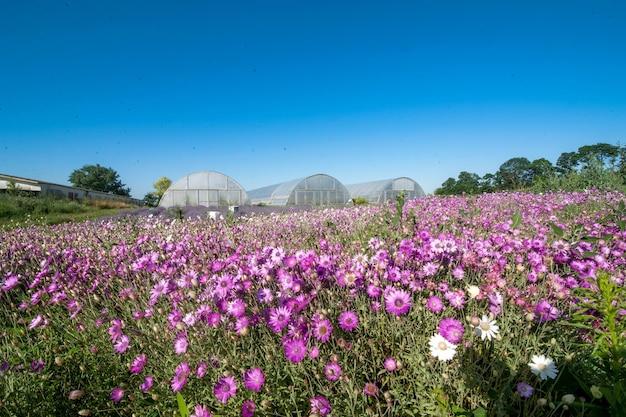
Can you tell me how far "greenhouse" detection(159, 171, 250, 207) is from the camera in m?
23.3

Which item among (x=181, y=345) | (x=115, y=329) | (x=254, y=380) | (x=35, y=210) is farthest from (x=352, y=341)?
(x=35, y=210)

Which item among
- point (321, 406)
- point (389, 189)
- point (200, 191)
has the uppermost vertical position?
point (200, 191)

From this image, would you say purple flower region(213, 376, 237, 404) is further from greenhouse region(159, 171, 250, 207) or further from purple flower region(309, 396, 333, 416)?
greenhouse region(159, 171, 250, 207)

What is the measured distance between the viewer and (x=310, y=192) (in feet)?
78.5

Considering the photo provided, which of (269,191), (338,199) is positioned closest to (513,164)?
(338,199)

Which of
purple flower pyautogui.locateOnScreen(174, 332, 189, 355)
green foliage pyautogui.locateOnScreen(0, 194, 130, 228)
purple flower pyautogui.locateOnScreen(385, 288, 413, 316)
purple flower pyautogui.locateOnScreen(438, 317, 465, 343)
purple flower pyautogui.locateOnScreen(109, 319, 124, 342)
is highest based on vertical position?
green foliage pyautogui.locateOnScreen(0, 194, 130, 228)

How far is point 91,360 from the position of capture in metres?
1.99

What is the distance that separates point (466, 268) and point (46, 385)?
8.41 ft

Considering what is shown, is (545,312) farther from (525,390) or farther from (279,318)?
(279,318)

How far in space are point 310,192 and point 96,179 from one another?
64.9 metres

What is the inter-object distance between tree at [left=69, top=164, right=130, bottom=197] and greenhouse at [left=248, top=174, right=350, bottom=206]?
196ft

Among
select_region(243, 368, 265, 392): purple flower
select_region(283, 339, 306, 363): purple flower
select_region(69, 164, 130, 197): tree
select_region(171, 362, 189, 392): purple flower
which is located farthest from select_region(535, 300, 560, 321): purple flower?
select_region(69, 164, 130, 197): tree

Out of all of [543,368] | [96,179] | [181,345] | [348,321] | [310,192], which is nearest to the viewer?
[543,368]

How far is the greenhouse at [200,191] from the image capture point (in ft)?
76.4
